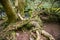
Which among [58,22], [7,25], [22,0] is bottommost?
[58,22]

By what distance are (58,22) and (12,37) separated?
4.09 meters

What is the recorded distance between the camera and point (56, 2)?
11.0 m

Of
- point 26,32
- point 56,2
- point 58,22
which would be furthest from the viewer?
point 56,2

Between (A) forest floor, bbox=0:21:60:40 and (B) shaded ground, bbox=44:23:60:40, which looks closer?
(A) forest floor, bbox=0:21:60:40

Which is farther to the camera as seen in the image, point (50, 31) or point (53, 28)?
point (53, 28)

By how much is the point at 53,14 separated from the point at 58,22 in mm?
673

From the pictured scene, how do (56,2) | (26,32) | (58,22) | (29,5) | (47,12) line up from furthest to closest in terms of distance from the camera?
(29,5) < (56,2) < (47,12) < (58,22) < (26,32)

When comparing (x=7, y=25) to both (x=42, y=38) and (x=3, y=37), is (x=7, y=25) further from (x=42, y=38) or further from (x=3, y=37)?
→ (x=42, y=38)

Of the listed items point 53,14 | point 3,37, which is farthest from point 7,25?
point 53,14

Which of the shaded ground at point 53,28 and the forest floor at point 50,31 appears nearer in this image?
the forest floor at point 50,31

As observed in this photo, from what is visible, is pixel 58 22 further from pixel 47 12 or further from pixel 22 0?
pixel 22 0

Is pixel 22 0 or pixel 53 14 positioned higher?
pixel 22 0

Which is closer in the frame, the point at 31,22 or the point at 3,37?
the point at 3,37

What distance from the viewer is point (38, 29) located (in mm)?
7078
